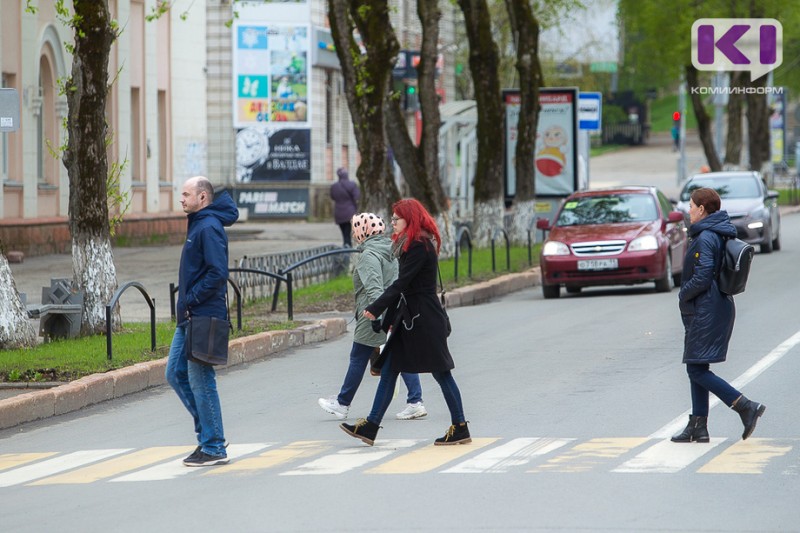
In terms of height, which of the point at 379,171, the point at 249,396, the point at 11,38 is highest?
the point at 11,38

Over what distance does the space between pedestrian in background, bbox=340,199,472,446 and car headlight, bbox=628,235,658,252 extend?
38.5 feet

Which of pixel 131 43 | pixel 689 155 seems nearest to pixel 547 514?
pixel 131 43

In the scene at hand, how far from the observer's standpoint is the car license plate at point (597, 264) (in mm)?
21297

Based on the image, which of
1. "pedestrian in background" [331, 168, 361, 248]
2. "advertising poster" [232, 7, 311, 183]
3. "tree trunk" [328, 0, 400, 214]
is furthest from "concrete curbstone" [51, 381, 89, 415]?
"advertising poster" [232, 7, 311, 183]

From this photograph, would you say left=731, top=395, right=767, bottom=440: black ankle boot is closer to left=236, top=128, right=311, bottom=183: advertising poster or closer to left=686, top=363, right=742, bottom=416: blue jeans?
left=686, top=363, right=742, bottom=416: blue jeans

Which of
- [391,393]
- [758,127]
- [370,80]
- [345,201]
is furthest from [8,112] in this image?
[758,127]

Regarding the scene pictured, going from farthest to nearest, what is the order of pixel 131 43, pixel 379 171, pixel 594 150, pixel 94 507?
pixel 594 150, pixel 131 43, pixel 379 171, pixel 94 507

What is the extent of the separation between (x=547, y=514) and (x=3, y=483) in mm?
3472

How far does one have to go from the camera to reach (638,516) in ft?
A: 24.1

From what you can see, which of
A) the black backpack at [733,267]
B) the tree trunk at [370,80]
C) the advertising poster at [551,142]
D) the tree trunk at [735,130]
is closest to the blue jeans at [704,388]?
the black backpack at [733,267]

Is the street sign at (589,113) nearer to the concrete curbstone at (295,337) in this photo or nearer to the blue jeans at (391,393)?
the concrete curbstone at (295,337)

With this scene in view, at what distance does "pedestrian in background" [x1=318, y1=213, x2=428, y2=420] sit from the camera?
10.6m

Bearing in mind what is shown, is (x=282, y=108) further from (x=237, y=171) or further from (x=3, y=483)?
(x=3, y=483)

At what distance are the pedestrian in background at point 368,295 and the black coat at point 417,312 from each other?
22.2 inches
